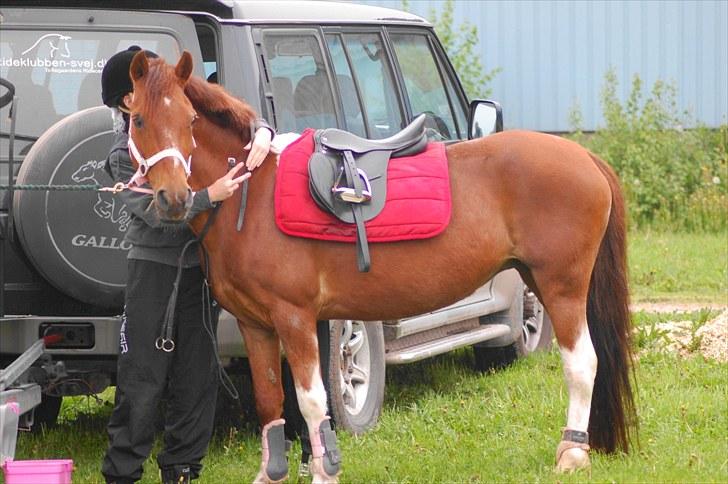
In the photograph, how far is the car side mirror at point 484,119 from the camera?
6.57 metres

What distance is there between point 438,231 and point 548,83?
10675mm

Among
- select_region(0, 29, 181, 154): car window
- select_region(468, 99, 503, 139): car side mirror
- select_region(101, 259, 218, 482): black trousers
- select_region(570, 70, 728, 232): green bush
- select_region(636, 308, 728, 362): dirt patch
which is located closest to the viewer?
select_region(101, 259, 218, 482): black trousers

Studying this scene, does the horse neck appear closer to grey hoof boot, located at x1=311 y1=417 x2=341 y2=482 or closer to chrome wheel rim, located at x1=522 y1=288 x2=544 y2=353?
grey hoof boot, located at x1=311 y1=417 x2=341 y2=482

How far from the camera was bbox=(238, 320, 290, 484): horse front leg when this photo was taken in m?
5.08

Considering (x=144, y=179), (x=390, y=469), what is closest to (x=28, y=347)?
(x=144, y=179)

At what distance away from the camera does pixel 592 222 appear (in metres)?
5.05

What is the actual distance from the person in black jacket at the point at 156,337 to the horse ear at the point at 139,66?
0.17 metres

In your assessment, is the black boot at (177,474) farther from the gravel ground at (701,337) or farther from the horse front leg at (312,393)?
the gravel ground at (701,337)

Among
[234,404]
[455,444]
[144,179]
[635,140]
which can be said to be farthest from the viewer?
[635,140]

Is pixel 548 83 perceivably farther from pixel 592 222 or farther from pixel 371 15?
pixel 592 222

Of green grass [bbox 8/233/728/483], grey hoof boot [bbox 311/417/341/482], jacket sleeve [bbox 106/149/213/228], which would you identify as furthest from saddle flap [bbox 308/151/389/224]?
green grass [bbox 8/233/728/483]

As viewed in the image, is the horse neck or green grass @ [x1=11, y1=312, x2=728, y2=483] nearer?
the horse neck

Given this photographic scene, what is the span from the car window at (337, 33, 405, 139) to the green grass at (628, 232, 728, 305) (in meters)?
4.36

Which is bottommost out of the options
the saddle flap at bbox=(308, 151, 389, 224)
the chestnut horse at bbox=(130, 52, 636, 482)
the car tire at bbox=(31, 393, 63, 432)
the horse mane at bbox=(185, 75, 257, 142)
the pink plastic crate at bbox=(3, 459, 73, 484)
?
the car tire at bbox=(31, 393, 63, 432)
